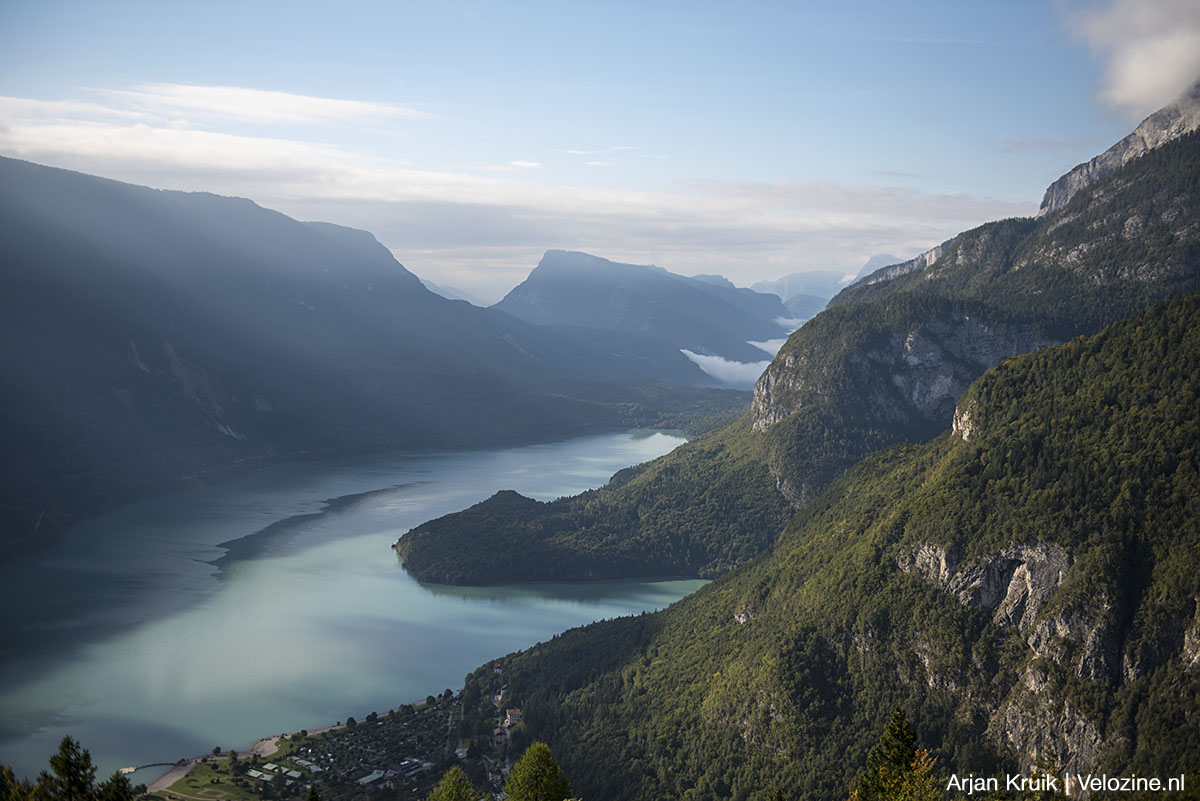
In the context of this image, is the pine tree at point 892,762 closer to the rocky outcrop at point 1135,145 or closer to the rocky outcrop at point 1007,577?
the rocky outcrop at point 1007,577

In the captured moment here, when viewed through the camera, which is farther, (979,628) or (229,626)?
(229,626)

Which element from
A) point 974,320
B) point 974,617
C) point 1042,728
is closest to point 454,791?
point 1042,728

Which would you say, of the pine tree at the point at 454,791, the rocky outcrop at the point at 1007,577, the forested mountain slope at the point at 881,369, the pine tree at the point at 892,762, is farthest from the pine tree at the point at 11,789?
the forested mountain slope at the point at 881,369

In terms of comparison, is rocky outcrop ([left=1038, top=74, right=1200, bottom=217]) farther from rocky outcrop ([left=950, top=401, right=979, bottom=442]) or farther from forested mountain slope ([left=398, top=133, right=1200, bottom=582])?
rocky outcrop ([left=950, top=401, right=979, bottom=442])

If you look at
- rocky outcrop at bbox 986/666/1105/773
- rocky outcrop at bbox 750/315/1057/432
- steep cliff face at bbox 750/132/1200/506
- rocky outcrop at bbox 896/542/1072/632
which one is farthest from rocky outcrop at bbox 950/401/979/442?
rocky outcrop at bbox 750/315/1057/432

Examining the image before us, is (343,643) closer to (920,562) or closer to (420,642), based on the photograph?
(420,642)

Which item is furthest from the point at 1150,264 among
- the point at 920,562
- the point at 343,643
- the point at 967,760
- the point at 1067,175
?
the point at 343,643

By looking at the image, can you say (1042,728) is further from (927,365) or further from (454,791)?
(927,365)
